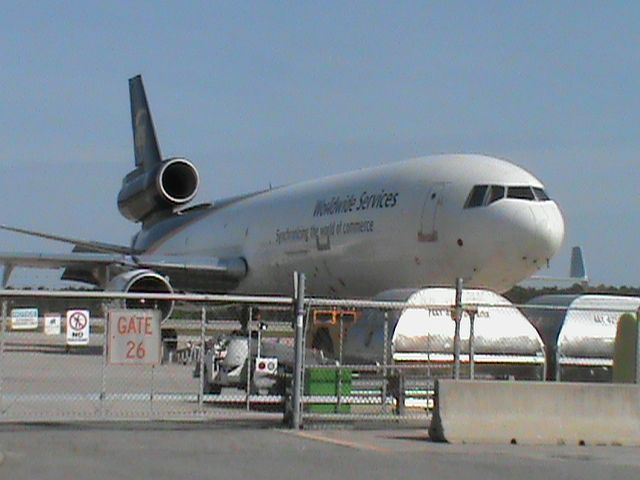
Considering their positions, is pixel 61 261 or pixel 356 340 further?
pixel 61 261

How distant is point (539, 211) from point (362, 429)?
11889mm

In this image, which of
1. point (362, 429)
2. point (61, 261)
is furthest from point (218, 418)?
point (61, 261)

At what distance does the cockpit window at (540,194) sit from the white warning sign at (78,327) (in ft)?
38.9

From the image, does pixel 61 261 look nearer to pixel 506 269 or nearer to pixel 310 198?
pixel 310 198

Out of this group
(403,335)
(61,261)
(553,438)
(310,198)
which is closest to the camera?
(553,438)

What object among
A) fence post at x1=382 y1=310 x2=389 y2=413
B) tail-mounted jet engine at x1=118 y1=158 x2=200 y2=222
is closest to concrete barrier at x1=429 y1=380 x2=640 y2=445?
fence post at x1=382 y1=310 x2=389 y2=413

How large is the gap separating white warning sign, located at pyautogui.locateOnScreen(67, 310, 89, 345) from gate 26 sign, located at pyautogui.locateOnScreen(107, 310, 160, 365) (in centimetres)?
322

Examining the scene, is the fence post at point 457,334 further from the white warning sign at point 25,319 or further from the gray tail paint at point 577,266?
the gray tail paint at point 577,266

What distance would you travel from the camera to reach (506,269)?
25344 mm

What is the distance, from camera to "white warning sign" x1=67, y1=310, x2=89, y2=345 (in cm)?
1683

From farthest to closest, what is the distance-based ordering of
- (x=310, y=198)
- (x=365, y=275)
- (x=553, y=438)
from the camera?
1. (x=310, y=198)
2. (x=365, y=275)
3. (x=553, y=438)

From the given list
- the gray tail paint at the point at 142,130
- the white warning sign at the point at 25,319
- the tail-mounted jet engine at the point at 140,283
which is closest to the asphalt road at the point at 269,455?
the white warning sign at the point at 25,319

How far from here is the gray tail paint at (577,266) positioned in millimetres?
39531

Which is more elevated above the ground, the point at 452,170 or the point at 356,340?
the point at 452,170
